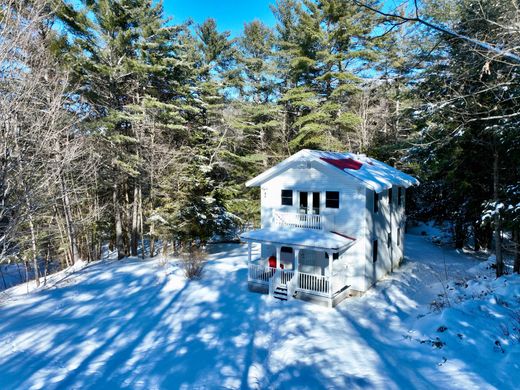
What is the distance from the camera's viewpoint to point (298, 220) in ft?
47.1

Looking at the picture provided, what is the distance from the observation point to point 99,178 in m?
18.3

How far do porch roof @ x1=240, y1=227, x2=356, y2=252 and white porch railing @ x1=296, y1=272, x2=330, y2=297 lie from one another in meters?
1.25

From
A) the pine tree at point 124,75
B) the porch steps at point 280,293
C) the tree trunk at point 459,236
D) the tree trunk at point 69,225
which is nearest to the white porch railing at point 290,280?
the porch steps at point 280,293

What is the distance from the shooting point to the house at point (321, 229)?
12.6 metres

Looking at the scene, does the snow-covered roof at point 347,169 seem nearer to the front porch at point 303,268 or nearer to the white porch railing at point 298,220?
the white porch railing at point 298,220

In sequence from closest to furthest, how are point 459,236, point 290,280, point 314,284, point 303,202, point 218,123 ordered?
Result: point 314,284, point 290,280, point 303,202, point 459,236, point 218,123

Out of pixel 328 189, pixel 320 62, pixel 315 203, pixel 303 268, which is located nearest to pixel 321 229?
pixel 315 203

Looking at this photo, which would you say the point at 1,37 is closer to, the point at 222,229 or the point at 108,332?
the point at 108,332

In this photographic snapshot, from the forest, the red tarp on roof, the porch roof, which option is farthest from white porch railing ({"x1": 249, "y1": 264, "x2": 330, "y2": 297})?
the forest

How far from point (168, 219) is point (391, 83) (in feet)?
59.6

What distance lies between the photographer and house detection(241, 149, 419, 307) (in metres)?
12.6

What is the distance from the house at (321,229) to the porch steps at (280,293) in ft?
0.13

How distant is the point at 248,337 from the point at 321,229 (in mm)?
6065

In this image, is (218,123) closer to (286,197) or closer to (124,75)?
(124,75)
